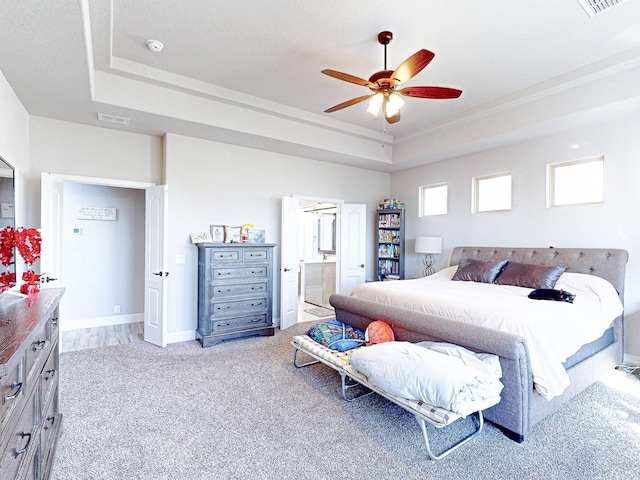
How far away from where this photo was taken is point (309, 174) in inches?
219

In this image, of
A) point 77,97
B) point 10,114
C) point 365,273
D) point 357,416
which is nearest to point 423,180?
point 365,273

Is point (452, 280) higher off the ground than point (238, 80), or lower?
lower

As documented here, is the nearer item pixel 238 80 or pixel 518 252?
pixel 238 80

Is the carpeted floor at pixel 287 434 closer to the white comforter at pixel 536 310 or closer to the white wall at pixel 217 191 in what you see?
the white comforter at pixel 536 310

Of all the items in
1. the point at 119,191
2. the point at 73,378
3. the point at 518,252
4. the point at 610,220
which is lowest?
the point at 73,378

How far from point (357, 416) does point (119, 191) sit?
4.80 metres

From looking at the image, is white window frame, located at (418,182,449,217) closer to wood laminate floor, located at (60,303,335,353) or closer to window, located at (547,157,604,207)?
window, located at (547,157,604,207)

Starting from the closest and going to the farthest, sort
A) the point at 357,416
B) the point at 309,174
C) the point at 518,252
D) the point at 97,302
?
the point at 357,416 → the point at 518,252 → the point at 97,302 → the point at 309,174

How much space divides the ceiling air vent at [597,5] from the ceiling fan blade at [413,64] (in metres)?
1.23

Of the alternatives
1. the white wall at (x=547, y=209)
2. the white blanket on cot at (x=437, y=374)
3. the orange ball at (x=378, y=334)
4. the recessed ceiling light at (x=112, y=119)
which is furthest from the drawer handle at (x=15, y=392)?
the white wall at (x=547, y=209)

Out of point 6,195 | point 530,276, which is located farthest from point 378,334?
point 6,195

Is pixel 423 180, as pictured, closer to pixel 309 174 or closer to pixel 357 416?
pixel 309 174

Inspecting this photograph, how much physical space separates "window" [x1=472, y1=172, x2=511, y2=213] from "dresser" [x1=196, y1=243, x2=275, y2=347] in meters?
3.27

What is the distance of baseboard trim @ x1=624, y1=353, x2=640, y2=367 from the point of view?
11.7 ft
